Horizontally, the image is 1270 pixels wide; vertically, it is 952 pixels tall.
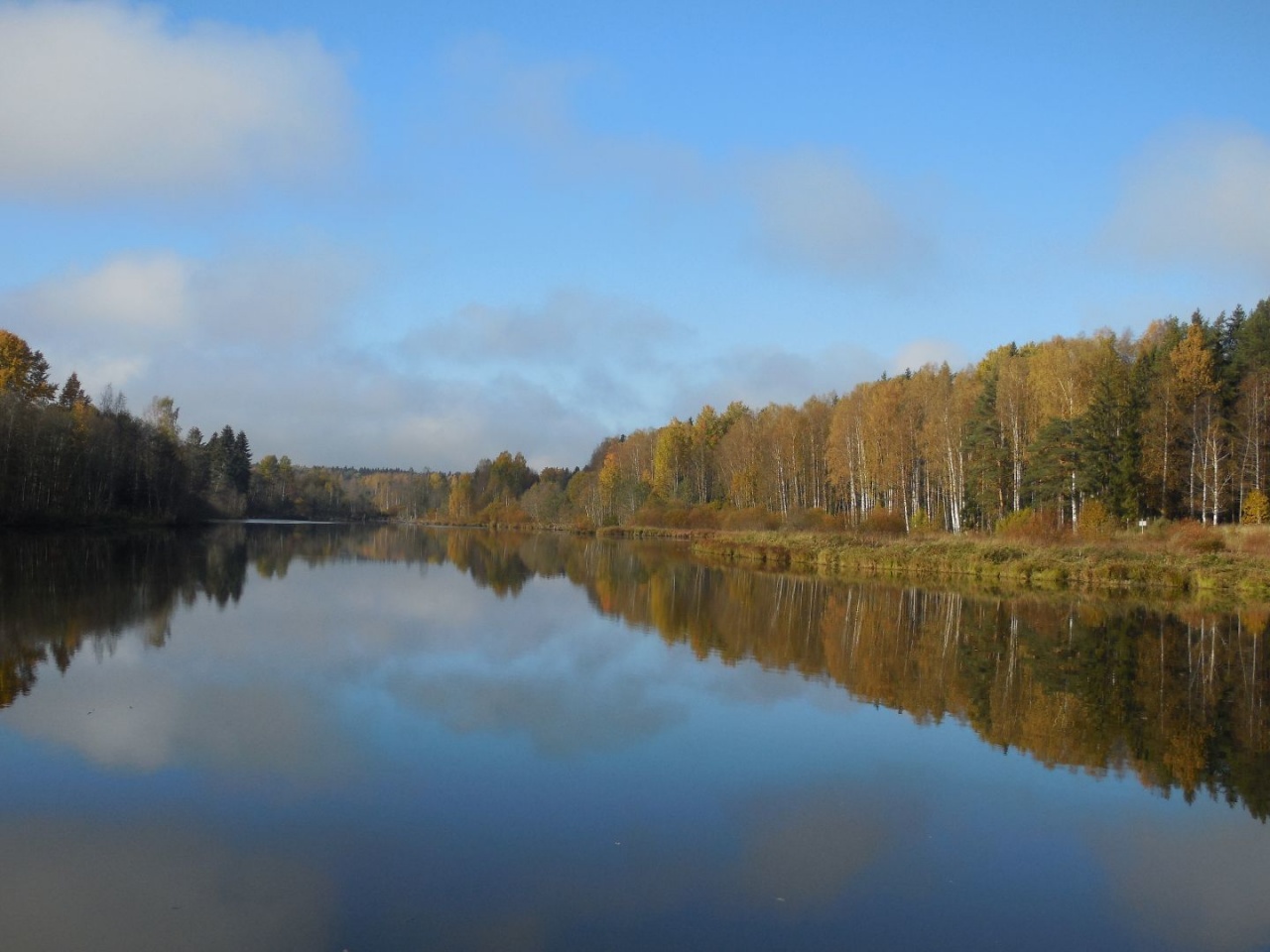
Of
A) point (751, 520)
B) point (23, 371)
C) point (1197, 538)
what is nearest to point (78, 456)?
point (23, 371)

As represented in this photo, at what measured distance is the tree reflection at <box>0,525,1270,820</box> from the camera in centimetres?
1025

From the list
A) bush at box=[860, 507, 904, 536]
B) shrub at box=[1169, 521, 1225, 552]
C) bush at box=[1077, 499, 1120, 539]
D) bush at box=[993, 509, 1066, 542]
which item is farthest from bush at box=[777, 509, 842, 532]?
shrub at box=[1169, 521, 1225, 552]

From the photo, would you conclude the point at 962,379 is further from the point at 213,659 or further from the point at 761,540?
the point at 213,659

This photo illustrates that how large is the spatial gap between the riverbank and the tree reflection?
4.35m

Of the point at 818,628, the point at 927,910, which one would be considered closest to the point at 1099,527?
the point at 818,628

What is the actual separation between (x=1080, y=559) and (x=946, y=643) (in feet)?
53.6

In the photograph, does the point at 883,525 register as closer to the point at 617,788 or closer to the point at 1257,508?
the point at 1257,508

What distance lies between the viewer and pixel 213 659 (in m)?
13.2

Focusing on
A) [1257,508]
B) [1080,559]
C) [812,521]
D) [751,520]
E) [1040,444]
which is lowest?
[1080,559]

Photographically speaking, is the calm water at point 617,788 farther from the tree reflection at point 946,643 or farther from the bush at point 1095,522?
the bush at point 1095,522

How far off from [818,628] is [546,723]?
1009 cm

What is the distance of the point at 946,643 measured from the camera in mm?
17047

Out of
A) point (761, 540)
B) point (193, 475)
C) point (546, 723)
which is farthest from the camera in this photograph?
point (193, 475)

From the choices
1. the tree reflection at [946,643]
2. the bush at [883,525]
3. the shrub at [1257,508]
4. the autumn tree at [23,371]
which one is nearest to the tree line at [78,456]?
the autumn tree at [23,371]
